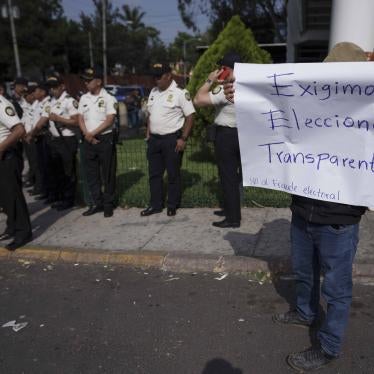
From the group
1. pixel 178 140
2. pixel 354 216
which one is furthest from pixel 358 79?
pixel 178 140

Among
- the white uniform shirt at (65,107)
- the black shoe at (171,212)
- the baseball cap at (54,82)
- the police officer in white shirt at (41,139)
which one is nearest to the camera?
the black shoe at (171,212)

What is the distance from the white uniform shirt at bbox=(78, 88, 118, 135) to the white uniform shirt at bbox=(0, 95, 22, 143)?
1.29m

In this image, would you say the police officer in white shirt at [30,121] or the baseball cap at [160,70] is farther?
the police officer in white shirt at [30,121]

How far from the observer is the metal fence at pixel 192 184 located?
642cm

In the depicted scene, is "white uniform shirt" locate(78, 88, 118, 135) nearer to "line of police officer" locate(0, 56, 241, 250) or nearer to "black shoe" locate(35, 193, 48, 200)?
"line of police officer" locate(0, 56, 241, 250)

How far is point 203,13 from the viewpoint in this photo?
93.7 feet

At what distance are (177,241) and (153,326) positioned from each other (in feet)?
5.82

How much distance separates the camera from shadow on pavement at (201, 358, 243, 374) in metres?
3.00

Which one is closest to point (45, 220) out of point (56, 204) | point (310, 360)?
point (56, 204)

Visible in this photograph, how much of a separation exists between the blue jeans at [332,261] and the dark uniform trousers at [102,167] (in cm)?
364

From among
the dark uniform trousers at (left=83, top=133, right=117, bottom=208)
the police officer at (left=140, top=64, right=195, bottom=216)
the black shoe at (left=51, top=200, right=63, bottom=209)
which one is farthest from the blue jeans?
the black shoe at (left=51, top=200, right=63, bottom=209)

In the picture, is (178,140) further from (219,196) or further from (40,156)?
(40,156)

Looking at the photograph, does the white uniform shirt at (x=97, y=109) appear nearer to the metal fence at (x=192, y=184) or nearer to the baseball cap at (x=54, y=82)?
the metal fence at (x=192, y=184)

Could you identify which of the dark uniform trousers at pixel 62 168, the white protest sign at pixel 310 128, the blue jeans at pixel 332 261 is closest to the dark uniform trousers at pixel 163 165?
the dark uniform trousers at pixel 62 168
